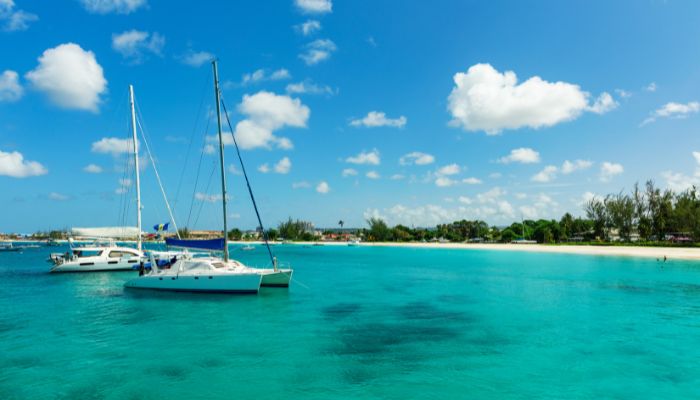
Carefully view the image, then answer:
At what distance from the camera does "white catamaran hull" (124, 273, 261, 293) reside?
107 ft

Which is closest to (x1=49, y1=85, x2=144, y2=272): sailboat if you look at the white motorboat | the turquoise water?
the white motorboat

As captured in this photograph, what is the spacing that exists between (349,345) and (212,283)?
56.0 feet

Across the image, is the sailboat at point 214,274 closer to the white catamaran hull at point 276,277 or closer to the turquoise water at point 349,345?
the white catamaran hull at point 276,277

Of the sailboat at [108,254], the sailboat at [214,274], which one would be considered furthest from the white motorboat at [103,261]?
the sailboat at [214,274]

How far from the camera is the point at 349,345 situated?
19.8 meters

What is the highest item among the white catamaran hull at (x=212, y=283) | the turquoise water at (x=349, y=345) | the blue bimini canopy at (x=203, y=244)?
the blue bimini canopy at (x=203, y=244)

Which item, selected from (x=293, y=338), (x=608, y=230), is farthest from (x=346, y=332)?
(x=608, y=230)

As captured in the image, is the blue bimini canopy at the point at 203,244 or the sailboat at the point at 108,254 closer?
the blue bimini canopy at the point at 203,244

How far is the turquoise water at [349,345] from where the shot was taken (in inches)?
Answer: 574

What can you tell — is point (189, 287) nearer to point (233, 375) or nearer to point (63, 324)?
point (63, 324)

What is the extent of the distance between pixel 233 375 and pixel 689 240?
13292cm

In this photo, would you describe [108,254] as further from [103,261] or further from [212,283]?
[212,283]

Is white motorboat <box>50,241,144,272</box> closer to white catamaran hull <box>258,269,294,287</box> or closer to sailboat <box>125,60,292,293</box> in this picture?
sailboat <box>125,60,292,293</box>

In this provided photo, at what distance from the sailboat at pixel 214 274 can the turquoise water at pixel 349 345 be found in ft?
2.90
